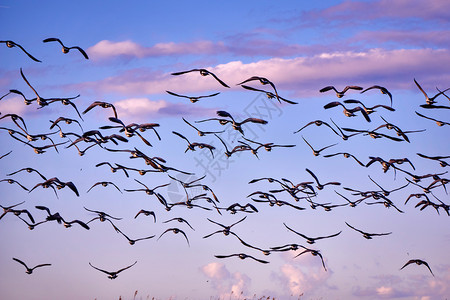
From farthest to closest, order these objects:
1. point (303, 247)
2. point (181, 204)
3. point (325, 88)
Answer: point (181, 204) → point (303, 247) → point (325, 88)

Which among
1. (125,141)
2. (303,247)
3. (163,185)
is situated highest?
(125,141)

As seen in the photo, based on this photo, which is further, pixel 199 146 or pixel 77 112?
pixel 199 146

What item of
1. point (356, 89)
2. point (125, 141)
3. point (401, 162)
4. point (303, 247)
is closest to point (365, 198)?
point (401, 162)

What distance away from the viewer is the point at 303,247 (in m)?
44.4

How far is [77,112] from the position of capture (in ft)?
134

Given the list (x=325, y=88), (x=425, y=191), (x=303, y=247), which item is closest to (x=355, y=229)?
(x=303, y=247)

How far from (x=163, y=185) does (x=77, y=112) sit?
8.58 meters

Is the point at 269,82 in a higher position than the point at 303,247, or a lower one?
higher

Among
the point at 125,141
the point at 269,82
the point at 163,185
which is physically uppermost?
the point at 269,82

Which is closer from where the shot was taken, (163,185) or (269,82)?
(269,82)

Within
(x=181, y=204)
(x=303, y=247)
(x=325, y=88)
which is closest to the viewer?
(x=325, y=88)

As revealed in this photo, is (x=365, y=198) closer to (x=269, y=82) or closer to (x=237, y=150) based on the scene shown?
(x=237, y=150)

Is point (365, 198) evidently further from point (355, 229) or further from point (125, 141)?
point (125, 141)

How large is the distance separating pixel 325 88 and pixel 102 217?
18.1m
